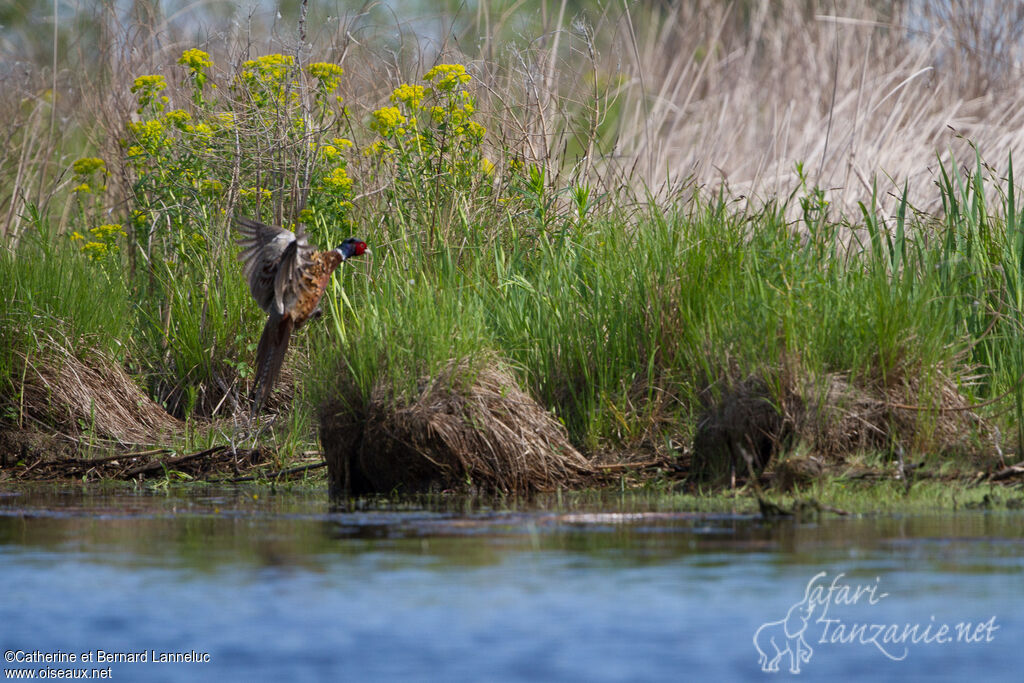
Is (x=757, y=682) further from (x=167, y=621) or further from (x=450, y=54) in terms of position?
(x=450, y=54)

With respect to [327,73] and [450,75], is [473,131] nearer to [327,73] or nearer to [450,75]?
[450,75]

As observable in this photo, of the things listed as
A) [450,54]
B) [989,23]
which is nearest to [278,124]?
[450,54]

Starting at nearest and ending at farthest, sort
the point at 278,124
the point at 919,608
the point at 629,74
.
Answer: the point at 919,608
the point at 278,124
the point at 629,74

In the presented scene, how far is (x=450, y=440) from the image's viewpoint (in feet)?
18.1

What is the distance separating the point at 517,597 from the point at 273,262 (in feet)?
11.2

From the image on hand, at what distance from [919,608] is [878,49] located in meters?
8.28

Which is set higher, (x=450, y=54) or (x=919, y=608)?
(x=450, y=54)

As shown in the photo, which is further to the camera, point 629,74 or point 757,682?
point 629,74

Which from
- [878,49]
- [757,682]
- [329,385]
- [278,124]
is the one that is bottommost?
[757,682]

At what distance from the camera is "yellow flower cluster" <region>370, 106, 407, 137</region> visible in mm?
6938

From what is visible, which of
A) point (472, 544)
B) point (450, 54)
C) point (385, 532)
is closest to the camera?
point (472, 544)

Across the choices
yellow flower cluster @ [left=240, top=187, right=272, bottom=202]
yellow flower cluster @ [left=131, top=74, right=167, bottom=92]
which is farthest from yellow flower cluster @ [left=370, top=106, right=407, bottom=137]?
yellow flower cluster @ [left=131, top=74, right=167, bottom=92]

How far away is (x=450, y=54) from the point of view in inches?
319

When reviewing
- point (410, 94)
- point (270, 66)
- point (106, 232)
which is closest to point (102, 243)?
point (106, 232)
